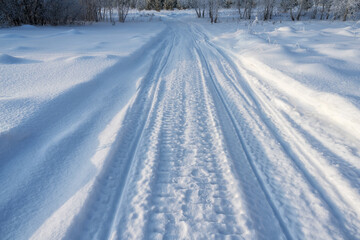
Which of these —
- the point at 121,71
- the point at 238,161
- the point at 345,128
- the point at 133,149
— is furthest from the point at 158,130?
the point at 121,71

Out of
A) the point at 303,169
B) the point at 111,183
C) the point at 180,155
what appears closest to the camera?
the point at 111,183

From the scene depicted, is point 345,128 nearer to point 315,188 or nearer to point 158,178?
point 315,188

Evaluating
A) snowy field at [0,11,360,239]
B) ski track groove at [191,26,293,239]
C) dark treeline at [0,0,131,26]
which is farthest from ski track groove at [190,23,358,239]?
dark treeline at [0,0,131,26]

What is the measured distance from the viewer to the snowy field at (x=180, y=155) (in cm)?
175

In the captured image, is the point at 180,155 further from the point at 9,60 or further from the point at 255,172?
the point at 9,60

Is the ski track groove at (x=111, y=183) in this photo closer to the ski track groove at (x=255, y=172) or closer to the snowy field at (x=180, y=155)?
the snowy field at (x=180, y=155)

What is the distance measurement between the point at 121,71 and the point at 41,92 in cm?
237

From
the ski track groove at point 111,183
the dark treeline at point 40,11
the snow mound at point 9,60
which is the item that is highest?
the dark treeline at point 40,11

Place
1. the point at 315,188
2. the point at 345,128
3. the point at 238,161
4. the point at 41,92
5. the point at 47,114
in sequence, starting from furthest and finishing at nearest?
1. the point at 41,92
2. the point at 47,114
3. the point at 345,128
4. the point at 238,161
5. the point at 315,188

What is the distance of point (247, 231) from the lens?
167cm

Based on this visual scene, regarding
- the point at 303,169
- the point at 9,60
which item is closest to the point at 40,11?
the point at 9,60

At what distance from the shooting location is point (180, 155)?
254cm

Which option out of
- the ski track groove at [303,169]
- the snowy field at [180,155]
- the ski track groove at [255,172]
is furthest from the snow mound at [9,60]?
the ski track groove at [303,169]

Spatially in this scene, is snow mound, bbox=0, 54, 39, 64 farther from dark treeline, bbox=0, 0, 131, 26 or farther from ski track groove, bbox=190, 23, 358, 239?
dark treeline, bbox=0, 0, 131, 26
